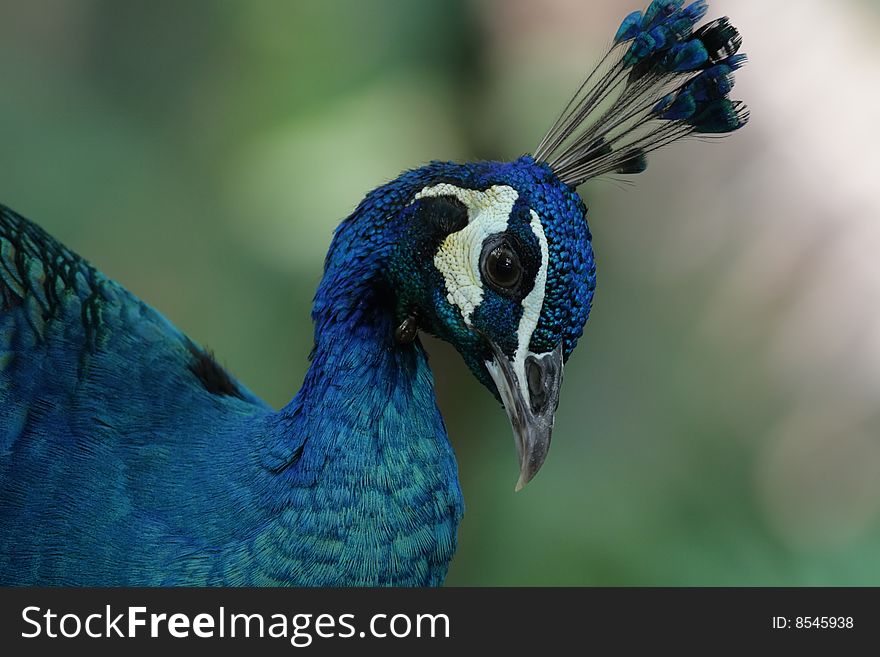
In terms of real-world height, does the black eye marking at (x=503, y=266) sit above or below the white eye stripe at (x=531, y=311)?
above

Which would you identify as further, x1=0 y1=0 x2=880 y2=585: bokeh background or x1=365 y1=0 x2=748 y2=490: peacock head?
x1=0 y1=0 x2=880 y2=585: bokeh background

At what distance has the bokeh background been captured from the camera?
2504 mm

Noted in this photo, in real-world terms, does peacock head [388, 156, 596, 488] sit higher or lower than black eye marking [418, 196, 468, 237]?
lower

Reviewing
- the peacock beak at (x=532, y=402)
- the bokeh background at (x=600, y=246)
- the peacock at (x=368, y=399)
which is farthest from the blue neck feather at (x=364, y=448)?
the bokeh background at (x=600, y=246)

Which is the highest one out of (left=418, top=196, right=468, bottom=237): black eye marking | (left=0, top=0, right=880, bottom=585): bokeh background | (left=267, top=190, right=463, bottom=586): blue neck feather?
(left=0, top=0, right=880, bottom=585): bokeh background

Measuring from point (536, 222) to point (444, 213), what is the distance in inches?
4.9

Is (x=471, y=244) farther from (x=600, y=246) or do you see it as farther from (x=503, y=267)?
(x=600, y=246)

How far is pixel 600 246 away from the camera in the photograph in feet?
8.80

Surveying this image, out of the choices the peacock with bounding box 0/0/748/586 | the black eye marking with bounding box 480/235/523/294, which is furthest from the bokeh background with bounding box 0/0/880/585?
the black eye marking with bounding box 480/235/523/294

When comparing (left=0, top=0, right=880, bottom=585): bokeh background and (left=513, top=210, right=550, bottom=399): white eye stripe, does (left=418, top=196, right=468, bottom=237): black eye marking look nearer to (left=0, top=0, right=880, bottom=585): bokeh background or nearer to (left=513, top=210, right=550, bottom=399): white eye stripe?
(left=513, top=210, right=550, bottom=399): white eye stripe

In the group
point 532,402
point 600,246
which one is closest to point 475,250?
point 532,402

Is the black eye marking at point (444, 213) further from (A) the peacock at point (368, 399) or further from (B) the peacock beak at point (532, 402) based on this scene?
(B) the peacock beak at point (532, 402)

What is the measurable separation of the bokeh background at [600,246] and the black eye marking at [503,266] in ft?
4.32

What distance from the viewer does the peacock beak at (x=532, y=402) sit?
1130mm
